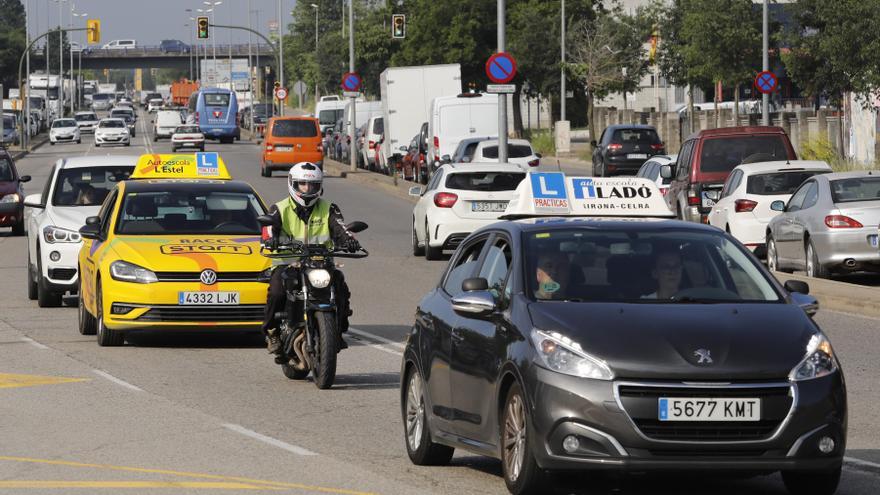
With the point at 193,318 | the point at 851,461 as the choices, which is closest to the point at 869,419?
the point at 851,461

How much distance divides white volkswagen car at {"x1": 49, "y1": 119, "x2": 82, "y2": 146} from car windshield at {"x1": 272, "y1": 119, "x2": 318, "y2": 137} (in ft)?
142

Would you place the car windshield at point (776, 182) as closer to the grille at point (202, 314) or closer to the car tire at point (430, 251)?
the car tire at point (430, 251)

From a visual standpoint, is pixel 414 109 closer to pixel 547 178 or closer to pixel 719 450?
pixel 547 178

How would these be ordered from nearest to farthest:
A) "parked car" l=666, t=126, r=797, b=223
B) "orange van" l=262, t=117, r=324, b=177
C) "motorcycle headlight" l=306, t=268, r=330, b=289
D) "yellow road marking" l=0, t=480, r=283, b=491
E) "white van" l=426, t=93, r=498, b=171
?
1. "yellow road marking" l=0, t=480, r=283, b=491
2. "motorcycle headlight" l=306, t=268, r=330, b=289
3. "parked car" l=666, t=126, r=797, b=223
4. "white van" l=426, t=93, r=498, b=171
5. "orange van" l=262, t=117, r=324, b=177

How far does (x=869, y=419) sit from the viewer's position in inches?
459

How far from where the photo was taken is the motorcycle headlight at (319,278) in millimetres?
13312

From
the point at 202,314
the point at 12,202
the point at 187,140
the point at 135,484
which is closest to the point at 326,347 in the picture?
the point at 202,314

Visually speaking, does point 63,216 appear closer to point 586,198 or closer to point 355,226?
point 355,226

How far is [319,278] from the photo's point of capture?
43.8ft

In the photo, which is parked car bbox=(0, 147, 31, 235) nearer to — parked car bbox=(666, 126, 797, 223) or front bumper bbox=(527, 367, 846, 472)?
parked car bbox=(666, 126, 797, 223)

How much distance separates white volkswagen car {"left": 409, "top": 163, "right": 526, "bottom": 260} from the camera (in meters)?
27.2

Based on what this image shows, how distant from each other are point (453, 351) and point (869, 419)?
3559 millimetres

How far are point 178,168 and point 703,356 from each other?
11702mm

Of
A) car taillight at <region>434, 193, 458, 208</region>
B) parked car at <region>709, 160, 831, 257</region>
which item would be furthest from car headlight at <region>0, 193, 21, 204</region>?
parked car at <region>709, 160, 831, 257</region>
